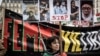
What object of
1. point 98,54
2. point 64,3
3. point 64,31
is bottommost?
point 98,54

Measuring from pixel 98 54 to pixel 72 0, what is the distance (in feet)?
3.67

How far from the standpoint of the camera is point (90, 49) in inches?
263

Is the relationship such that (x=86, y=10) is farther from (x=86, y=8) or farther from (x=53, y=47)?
(x=53, y=47)

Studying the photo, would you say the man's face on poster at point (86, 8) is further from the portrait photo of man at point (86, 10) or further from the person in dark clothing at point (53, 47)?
the person in dark clothing at point (53, 47)

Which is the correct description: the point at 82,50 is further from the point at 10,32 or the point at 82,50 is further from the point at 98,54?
the point at 10,32

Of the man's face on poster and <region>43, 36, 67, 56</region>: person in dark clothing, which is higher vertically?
the man's face on poster

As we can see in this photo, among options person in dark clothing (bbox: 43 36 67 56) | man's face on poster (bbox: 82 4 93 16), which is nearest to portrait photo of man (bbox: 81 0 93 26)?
man's face on poster (bbox: 82 4 93 16)

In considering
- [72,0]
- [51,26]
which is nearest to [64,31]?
[51,26]

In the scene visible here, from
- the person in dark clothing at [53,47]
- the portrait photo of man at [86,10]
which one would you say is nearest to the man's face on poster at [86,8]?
the portrait photo of man at [86,10]

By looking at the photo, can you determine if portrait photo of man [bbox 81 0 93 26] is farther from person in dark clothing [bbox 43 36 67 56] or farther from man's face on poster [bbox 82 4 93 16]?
person in dark clothing [bbox 43 36 67 56]

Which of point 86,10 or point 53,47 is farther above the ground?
point 86,10

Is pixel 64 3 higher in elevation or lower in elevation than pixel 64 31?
higher

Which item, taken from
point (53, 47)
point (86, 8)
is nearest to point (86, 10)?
point (86, 8)

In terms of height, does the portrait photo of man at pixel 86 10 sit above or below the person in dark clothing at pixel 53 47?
above
